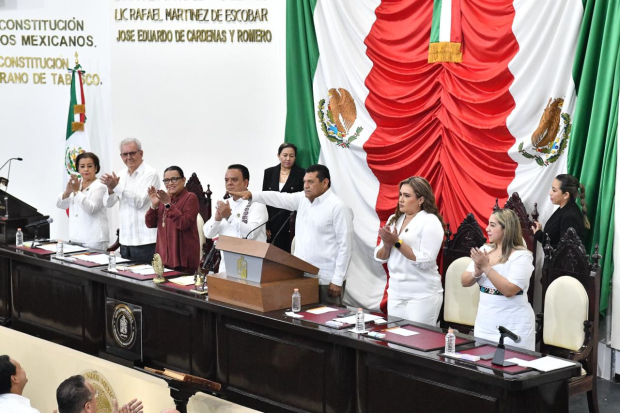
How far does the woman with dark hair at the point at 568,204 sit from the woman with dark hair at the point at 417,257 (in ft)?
3.50

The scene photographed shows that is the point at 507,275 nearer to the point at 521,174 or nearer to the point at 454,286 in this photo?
the point at 454,286

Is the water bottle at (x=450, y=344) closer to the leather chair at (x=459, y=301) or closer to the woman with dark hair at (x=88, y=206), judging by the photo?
the leather chair at (x=459, y=301)

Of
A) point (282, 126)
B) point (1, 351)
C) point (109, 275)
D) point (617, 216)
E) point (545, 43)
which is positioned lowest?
point (1, 351)

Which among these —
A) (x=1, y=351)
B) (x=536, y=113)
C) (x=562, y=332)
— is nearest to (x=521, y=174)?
(x=536, y=113)

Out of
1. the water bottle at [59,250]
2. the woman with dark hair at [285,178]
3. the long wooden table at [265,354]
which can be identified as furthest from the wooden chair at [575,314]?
the water bottle at [59,250]

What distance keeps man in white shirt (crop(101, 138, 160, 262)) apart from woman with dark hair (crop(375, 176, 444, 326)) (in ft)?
7.30

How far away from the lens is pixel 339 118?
7027 mm

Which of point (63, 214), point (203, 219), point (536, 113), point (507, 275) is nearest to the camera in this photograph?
point (507, 275)

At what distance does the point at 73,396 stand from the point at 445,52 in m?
4.04

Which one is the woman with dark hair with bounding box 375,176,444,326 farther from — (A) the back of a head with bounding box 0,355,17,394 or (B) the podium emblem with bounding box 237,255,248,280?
(A) the back of a head with bounding box 0,355,17,394

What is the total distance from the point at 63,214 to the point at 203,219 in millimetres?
2331

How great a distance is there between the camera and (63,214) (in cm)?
914

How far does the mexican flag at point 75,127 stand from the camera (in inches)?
336

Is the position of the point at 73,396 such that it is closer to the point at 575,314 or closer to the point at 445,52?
the point at 575,314
